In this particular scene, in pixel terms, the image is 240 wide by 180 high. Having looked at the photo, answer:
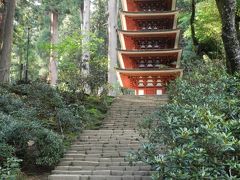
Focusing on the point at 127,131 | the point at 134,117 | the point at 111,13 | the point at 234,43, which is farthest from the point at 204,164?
the point at 111,13

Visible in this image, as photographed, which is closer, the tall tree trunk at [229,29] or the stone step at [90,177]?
the stone step at [90,177]

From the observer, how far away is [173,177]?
4.07 meters

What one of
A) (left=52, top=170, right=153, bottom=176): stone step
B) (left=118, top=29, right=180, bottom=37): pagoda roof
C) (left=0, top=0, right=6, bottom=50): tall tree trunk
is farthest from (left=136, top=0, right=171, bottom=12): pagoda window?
(left=52, top=170, right=153, bottom=176): stone step

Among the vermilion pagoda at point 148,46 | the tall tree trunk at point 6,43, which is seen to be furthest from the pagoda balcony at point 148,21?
the tall tree trunk at point 6,43

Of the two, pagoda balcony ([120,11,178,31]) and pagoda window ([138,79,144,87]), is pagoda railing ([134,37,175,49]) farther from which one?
pagoda window ([138,79,144,87])

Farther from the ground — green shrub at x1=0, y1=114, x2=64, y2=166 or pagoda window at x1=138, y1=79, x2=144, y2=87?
pagoda window at x1=138, y1=79, x2=144, y2=87

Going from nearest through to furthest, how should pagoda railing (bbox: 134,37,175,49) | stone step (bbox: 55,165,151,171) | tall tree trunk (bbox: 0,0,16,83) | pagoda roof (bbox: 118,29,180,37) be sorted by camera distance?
stone step (bbox: 55,165,151,171), tall tree trunk (bbox: 0,0,16,83), pagoda roof (bbox: 118,29,180,37), pagoda railing (bbox: 134,37,175,49)

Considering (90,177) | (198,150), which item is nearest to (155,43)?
(90,177)

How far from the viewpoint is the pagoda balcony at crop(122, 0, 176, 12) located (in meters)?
22.1

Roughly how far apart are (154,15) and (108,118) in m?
9.69

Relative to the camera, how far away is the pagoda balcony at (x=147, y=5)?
872 inches

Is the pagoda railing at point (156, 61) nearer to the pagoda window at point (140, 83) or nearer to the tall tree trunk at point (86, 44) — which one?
the pagoda window at point (140, 83)

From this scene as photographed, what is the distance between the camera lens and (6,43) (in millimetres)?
14031

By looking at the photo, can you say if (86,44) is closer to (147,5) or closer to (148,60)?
(148,60)
